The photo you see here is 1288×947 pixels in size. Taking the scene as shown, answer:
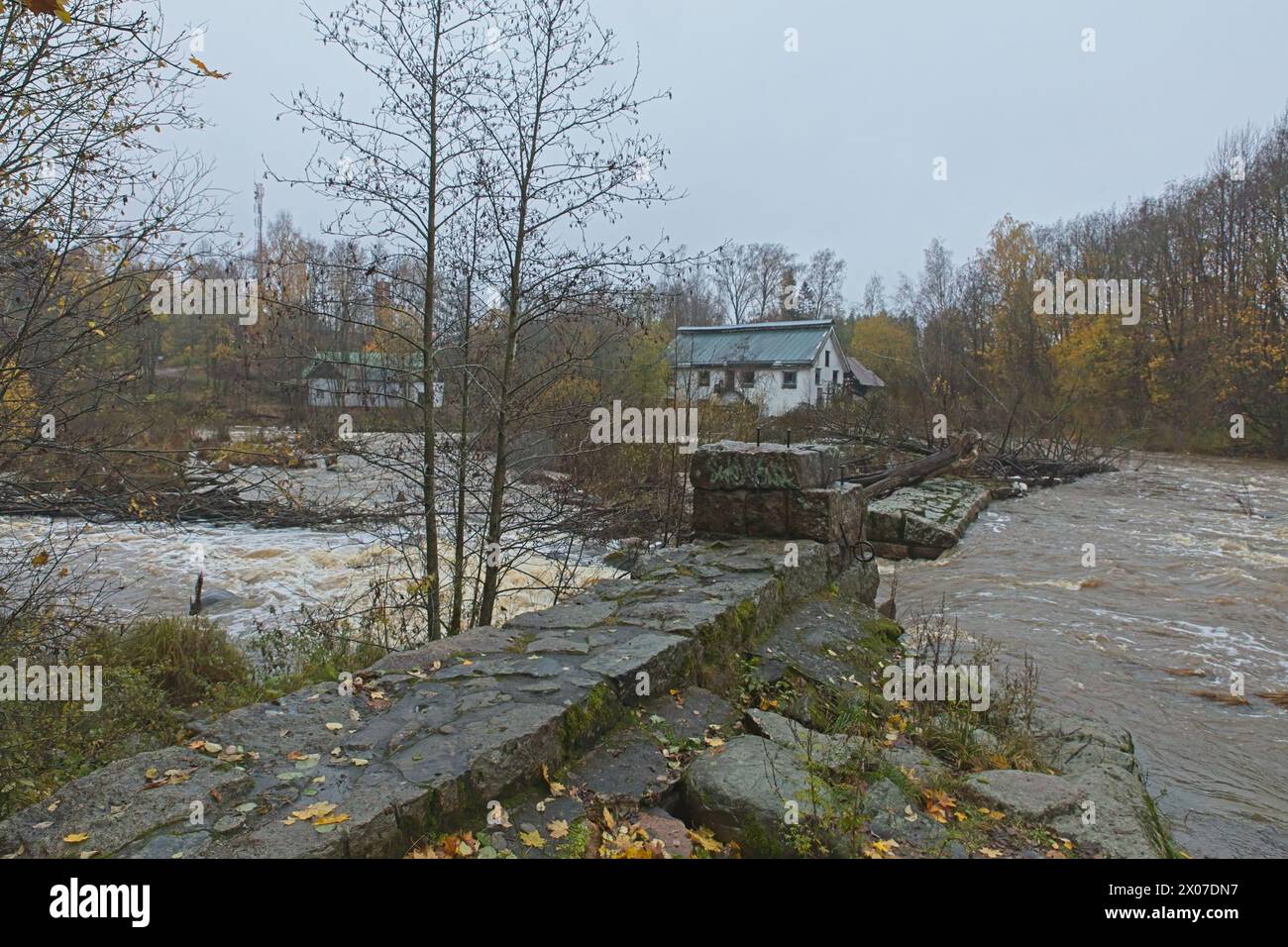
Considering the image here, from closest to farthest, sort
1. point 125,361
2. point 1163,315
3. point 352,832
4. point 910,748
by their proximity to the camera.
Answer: point 352,832, point 910,748, point 125,361, point 1163,315

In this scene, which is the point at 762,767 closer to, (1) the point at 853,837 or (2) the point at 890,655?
(1) the point at 853,837

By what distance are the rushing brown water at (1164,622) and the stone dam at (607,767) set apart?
0.86 meters

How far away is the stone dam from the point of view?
231cm

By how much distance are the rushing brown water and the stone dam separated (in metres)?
0.86

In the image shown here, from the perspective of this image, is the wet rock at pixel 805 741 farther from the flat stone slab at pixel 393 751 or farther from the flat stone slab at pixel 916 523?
the flat stone slab at pixel 916 523

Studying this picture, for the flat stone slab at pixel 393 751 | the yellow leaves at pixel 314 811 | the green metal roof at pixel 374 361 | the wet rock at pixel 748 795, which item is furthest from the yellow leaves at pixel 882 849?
the green metal roof at pixel 374 361

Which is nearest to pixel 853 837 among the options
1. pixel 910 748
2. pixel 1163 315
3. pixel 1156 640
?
pixel 910 748

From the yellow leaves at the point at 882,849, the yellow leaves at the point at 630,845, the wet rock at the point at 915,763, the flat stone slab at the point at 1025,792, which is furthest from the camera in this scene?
the wet rock at the point at 915,763

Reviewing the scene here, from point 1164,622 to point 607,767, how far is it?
808 cm

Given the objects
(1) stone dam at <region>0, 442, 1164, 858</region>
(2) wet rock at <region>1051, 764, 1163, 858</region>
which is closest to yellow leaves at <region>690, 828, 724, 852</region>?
(1) stone dam at <region>0, 442, 1164, 858</region>

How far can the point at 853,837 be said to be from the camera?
2668 mm

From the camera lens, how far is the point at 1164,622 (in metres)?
8.50

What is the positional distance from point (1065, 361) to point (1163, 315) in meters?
4.00

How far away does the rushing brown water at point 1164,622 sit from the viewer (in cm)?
493
